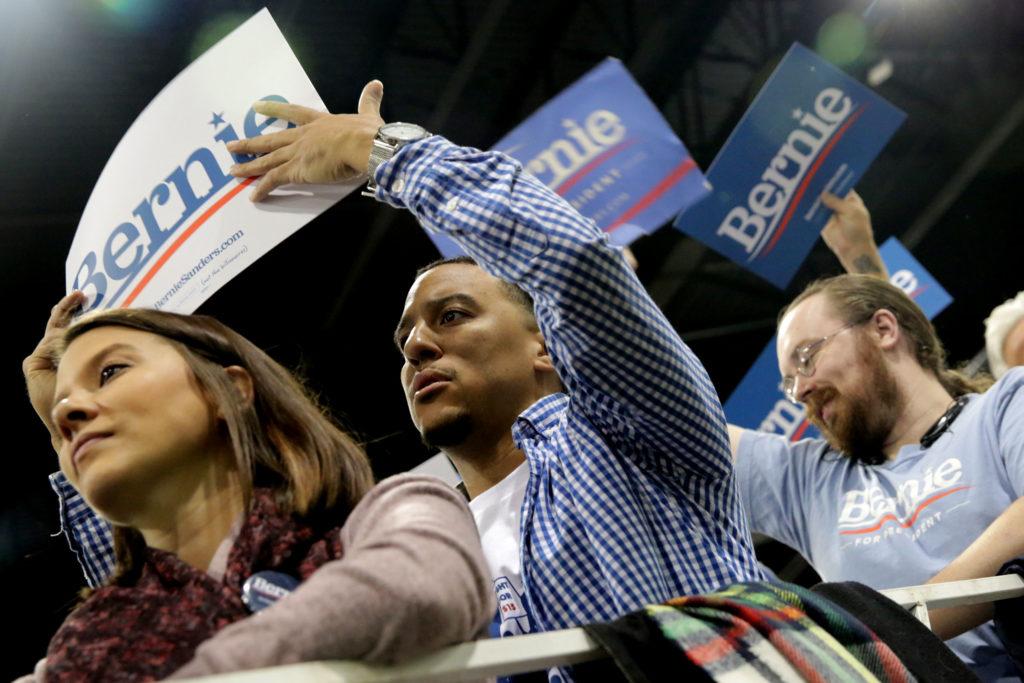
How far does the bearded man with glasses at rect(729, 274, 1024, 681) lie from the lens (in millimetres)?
1587

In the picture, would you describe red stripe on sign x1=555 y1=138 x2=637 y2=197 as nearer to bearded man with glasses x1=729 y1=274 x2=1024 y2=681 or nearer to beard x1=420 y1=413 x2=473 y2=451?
bearded man with glasses x1=729 y1=274 x2=1024 y2=681

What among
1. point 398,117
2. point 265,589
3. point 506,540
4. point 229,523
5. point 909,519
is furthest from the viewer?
point 398,117

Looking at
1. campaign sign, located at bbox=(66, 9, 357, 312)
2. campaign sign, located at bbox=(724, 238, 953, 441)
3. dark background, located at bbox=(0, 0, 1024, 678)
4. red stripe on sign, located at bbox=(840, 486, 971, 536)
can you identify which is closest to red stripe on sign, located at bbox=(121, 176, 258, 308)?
campaign sign, located at bbox=(66, 9, 357, 312)

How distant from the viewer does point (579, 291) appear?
1.12 meters

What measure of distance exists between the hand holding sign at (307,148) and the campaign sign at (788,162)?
4.18ft

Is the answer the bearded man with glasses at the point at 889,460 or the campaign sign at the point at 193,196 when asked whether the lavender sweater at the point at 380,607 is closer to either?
the campaign sign at the point at 193,196

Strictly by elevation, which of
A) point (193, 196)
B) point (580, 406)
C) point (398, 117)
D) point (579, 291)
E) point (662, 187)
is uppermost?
point (398, 117)

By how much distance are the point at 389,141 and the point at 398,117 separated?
10.3ft

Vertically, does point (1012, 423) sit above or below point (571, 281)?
below

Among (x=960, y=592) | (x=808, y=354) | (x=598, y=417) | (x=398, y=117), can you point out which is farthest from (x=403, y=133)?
(x=398, y=117)

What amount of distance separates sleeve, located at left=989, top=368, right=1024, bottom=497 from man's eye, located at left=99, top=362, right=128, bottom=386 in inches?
49.3

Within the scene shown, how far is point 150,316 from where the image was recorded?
1.04m

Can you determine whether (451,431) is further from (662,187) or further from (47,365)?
(662,187)

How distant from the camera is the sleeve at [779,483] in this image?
202 cm
